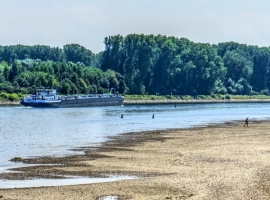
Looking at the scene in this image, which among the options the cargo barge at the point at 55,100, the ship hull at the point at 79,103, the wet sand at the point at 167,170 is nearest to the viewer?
the wet sand at the point at 167,170

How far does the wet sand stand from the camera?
3369cm

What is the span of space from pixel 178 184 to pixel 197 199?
4837mm

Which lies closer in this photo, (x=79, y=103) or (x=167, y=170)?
(x=167, y=170)

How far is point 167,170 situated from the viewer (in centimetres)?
4234

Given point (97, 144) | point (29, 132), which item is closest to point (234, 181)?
point (97, 144)

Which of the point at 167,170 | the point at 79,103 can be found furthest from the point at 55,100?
the point at 167,170

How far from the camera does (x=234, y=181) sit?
36.1 m

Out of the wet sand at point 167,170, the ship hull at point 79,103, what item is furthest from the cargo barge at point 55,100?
the wet sand at point 167,170

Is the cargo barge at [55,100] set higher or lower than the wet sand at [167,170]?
higher

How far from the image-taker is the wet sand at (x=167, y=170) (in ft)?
111

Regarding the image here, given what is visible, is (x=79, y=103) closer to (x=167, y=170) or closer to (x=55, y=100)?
(x=55, y=100)

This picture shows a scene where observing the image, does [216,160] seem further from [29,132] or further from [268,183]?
[29,132]

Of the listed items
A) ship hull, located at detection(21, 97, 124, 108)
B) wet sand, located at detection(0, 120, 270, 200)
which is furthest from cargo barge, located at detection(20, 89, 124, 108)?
wet sand, located at detection(0, 120, 270, 200)

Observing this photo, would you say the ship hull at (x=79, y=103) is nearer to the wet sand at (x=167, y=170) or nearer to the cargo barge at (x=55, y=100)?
the cargo barge at (x=55, y=100)
